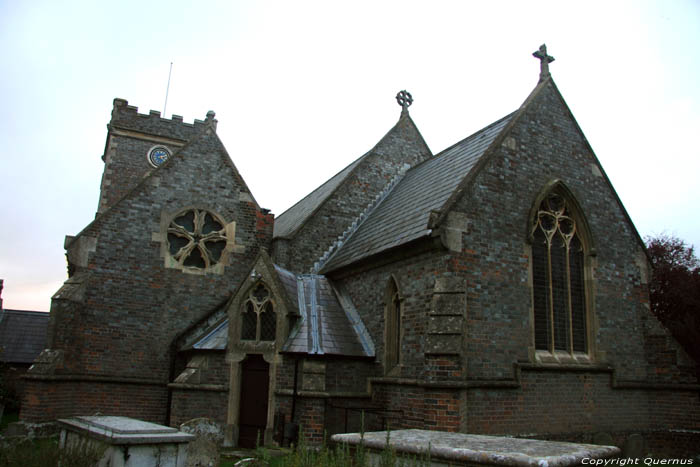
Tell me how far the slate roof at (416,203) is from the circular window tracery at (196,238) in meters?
3.70

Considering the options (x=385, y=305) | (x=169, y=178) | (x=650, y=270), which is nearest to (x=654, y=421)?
(x=650, y=270)

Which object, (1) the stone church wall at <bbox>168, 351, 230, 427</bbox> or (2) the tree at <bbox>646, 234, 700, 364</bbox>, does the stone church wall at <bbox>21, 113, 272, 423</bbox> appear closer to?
(1) the stone church wall at <bbox>168, 351, 230, 427</bbox>

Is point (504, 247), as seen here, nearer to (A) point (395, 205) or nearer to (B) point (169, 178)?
(A) point (395, 205)

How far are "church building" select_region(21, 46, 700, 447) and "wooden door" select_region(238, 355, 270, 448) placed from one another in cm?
6

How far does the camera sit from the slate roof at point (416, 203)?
14.4 m

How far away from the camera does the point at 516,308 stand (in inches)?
511

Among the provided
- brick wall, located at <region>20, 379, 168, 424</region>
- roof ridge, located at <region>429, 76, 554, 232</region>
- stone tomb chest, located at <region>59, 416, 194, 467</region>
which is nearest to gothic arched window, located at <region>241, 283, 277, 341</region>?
brick wall, located at <region>20, 379, 168, 424</region>

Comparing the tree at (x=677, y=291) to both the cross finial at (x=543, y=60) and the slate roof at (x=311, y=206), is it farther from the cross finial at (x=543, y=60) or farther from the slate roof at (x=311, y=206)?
the slate roof at (x=311, y=206)

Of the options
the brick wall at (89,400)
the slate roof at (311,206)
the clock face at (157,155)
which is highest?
the clock face at (157,155)

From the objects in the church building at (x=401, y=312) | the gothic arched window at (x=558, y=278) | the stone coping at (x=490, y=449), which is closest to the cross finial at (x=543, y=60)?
the church building at (x=401, y=312)

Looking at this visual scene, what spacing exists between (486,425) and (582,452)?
23.7 feet

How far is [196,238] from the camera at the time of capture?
1808cm

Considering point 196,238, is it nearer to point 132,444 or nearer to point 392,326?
point 392,326

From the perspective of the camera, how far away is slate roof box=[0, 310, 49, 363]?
28.1m
